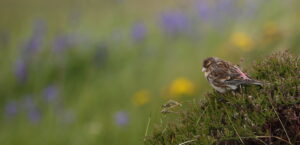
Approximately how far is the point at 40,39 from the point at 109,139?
3.84 metres

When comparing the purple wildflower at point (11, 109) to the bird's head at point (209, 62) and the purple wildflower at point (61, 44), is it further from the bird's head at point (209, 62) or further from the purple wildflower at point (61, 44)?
the bird's head at point (209, 62)

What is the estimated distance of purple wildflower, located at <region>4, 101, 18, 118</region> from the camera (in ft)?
35.4

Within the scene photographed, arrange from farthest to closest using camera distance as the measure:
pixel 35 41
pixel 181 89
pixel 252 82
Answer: pixel 35 41 → pixel 181 89 → pixel 252 82

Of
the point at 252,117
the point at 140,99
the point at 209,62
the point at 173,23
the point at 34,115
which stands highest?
the point at 173,23

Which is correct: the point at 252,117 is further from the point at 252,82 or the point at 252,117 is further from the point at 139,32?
the point at 139,32

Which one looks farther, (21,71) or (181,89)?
(21,71)

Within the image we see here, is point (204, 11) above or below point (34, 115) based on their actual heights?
above

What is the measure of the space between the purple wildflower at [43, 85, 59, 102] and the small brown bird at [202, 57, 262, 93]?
20.8ft

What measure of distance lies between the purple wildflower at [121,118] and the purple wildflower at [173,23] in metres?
2.80

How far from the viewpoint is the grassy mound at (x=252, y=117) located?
3764 millimetres

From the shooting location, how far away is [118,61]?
12148 millimetres

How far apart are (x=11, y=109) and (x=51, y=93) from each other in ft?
2.45

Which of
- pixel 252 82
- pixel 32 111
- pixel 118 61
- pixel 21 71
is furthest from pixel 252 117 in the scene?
pixel 118 61

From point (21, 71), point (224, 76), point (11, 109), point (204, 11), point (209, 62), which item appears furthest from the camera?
point (204, 11)
